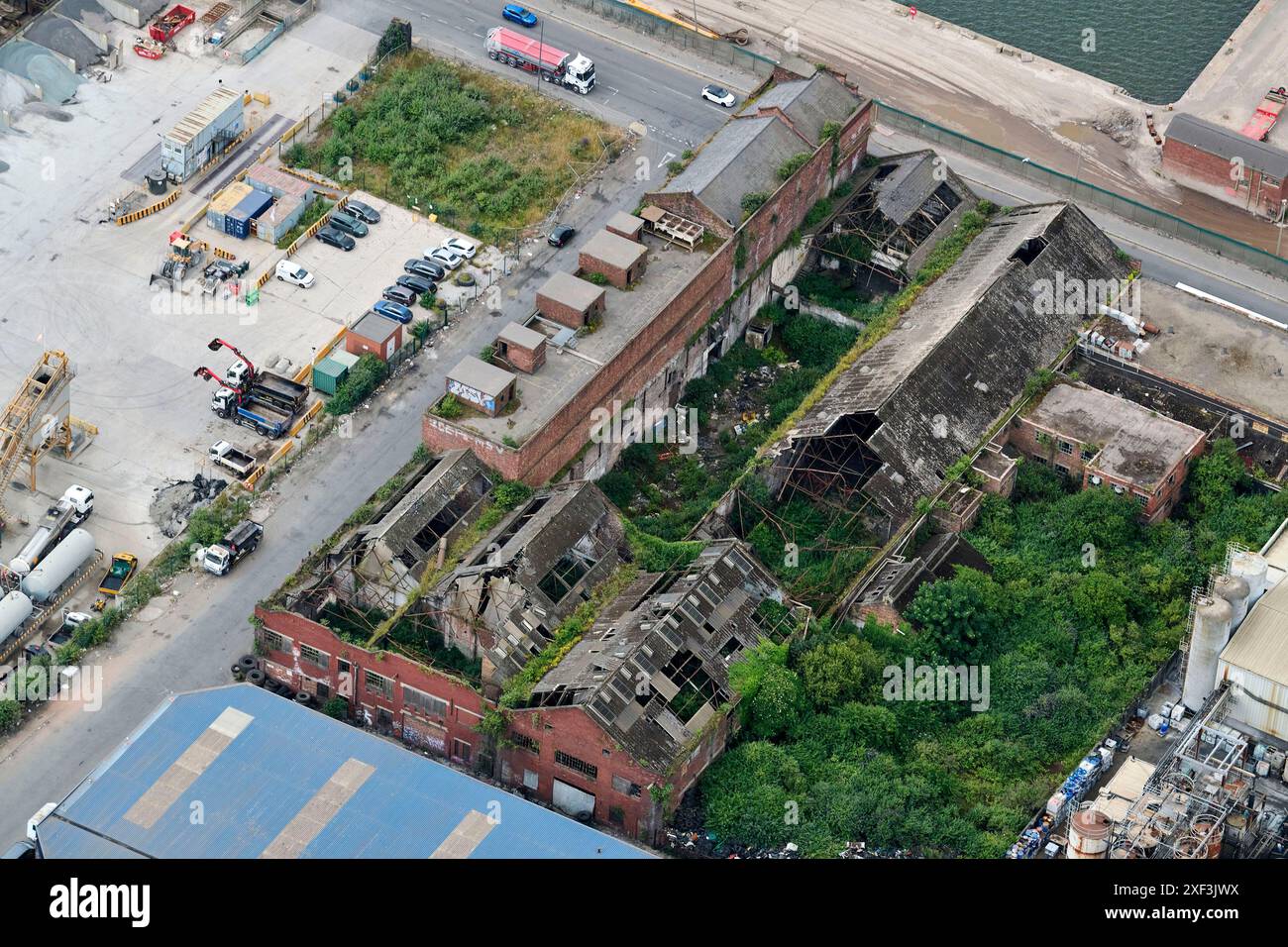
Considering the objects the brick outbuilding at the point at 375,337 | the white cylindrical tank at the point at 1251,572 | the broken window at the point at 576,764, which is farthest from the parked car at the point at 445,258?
the white cylindrical tank at the point at 1251,572

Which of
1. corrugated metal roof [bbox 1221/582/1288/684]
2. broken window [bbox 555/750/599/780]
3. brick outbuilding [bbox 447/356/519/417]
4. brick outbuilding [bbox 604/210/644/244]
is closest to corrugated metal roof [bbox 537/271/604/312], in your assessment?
brick outbuilding [bbox 604/210/644/244]

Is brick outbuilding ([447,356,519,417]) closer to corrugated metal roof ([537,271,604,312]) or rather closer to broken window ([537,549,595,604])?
corrugated metal roof ([537,271,604,312])

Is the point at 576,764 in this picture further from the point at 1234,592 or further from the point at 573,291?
the point at 1234,592

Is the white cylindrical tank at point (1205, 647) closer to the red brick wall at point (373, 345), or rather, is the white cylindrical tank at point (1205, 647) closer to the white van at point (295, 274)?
the red brick wall at point (373, 345)

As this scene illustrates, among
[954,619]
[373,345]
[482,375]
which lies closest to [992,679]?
[954,619]

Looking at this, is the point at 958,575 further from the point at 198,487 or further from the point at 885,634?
the point at 198,487

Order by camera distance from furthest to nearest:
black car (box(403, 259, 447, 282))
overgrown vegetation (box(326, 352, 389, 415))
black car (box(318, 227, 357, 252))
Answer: black car (box(318, 227, 357, 252)) → black car (box(403, 259, 447, 282)) → overgrown vegetation (box(326, 352, 389, 415))
